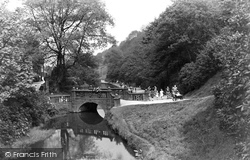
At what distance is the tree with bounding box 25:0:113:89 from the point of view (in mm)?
36688

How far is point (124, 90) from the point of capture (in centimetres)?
3325

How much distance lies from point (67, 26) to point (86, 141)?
74.4ft

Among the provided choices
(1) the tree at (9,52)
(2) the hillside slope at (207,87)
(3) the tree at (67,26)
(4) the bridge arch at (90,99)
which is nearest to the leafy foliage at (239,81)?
(2) the hillside slope at (207,87)

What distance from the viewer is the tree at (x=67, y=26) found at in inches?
1444

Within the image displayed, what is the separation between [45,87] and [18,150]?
24801 millimetres

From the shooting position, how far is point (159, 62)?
1590 inches

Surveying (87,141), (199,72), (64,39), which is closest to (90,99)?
(64,39)

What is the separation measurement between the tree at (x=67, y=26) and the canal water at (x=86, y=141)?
38.7ft

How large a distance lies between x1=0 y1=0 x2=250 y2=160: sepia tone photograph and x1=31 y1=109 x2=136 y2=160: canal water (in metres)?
0.09

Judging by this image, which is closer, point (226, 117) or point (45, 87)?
point (226, 117)

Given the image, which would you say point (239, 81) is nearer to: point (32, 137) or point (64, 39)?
point (32, 137)

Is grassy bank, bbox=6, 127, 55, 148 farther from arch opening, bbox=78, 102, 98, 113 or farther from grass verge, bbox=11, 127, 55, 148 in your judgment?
arch opening, bbox=78, 102, 98, 113

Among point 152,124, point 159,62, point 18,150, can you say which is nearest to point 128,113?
point 152,124

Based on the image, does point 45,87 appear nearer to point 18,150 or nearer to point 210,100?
point 18,150
